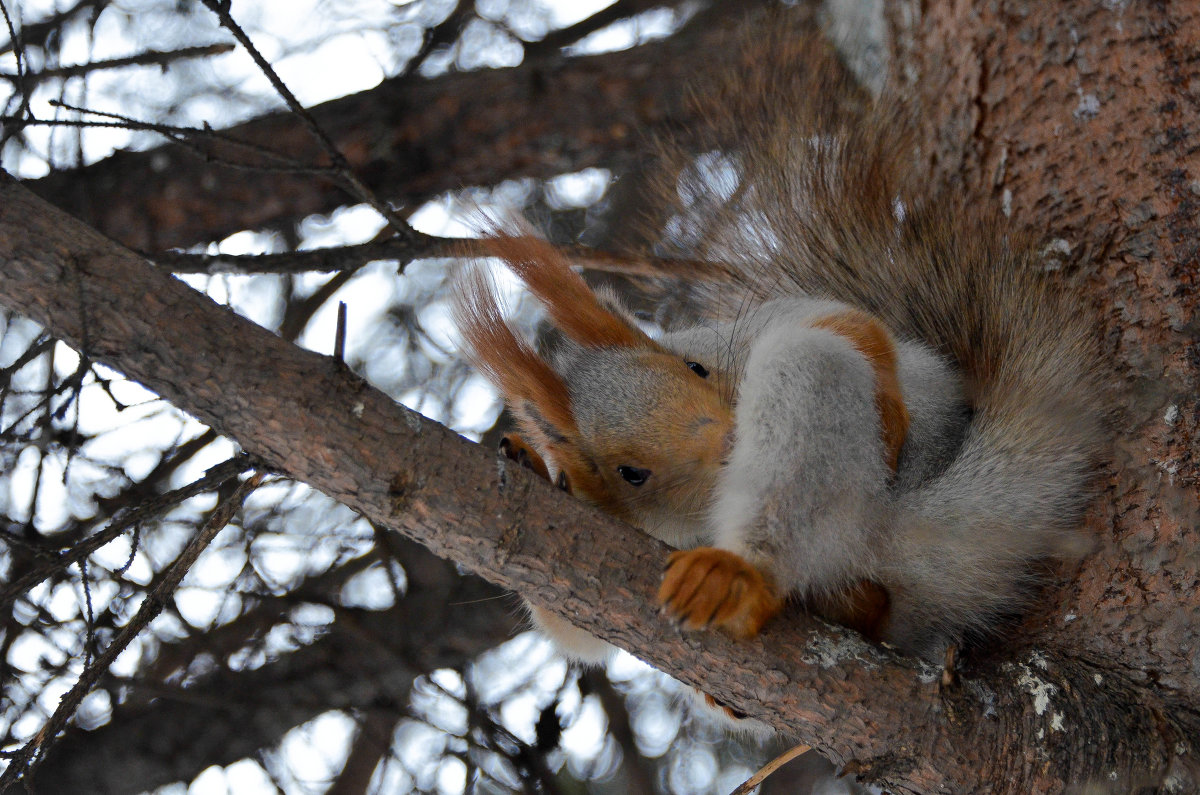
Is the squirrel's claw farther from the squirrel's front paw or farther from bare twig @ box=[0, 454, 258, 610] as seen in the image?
bare twig @ box=[0, 454, 258, 610]

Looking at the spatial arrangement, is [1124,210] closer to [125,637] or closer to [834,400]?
[834,400]

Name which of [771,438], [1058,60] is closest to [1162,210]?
[1058,60]

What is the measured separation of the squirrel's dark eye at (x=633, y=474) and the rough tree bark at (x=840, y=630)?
0.29 meters

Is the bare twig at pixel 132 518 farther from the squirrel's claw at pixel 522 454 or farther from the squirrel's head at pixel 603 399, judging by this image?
the squirrel's head at pixel 603 399

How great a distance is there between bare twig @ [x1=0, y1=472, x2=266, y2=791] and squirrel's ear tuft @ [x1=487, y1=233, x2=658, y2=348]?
68 centimetres

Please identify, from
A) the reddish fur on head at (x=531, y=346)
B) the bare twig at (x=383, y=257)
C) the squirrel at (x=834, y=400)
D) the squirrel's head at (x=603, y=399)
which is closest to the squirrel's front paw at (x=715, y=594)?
the squirrel at (x=834, y=400)

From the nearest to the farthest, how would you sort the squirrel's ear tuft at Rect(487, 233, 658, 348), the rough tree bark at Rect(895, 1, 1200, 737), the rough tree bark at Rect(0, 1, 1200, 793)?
1. the rough tree bark at Rect(0, 1, 1200, 793)
2. the rough tree bark at Rect(895, 1, 1200, 737)
3. the squirrel's ear tuft at Rect(487, 233, 658, 348)

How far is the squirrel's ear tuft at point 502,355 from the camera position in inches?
73.4

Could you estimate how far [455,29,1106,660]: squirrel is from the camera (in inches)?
63.1

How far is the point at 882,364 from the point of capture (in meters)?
1.76

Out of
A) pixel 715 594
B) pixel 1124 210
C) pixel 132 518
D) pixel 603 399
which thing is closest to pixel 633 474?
pixel 603 399

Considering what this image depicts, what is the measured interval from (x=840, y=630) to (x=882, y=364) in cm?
50

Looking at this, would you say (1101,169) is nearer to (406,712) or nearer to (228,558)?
(406,712)

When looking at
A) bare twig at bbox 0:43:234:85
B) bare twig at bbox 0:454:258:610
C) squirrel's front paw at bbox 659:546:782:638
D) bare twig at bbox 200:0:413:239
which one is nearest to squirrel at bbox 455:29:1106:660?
squirrel's front paw at bbox 659:546:782:638
